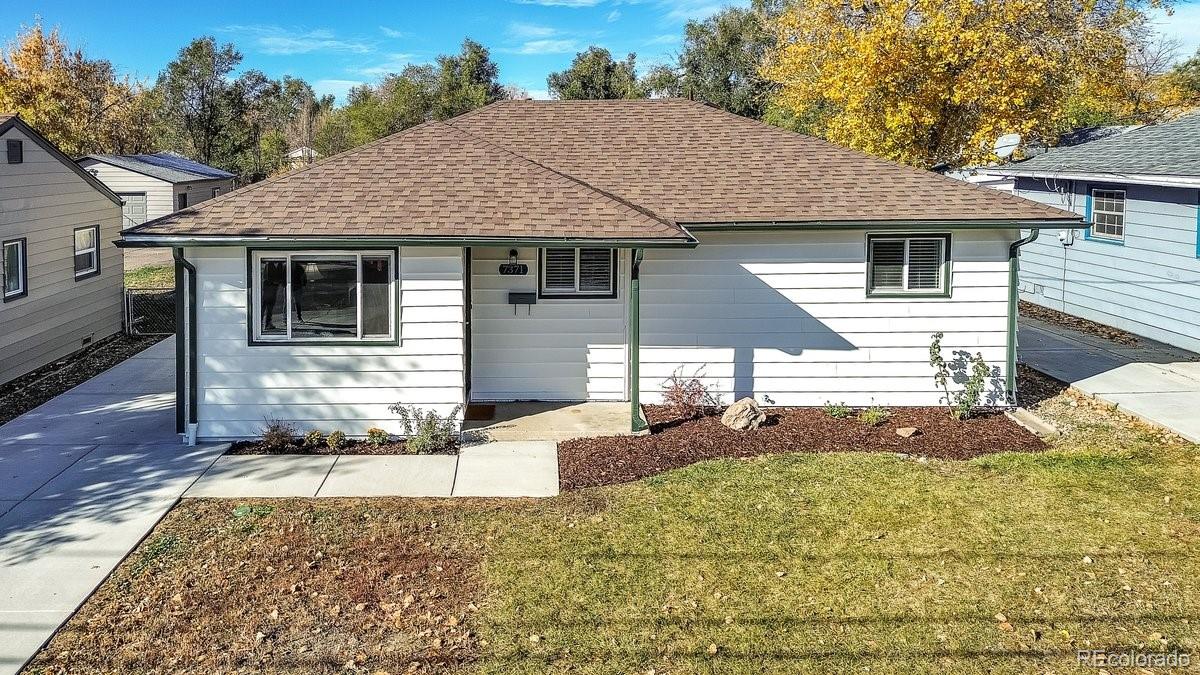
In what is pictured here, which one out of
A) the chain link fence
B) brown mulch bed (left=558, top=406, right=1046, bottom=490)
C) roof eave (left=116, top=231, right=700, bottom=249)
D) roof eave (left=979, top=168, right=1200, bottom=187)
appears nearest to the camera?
brown mulch bed (left=558, top=406, right=1046, bottom=490)

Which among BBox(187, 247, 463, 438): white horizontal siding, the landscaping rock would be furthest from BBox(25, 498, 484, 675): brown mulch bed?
the landscaping rock

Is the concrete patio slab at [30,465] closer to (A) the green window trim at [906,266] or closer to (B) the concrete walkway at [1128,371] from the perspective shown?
(A) the green window trim at [906,266]

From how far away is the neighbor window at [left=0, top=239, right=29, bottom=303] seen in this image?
1289 cm

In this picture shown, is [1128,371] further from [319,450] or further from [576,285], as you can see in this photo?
[319,450]

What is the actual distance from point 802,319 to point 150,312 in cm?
1426

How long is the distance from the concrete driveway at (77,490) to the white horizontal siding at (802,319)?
5.68 meters

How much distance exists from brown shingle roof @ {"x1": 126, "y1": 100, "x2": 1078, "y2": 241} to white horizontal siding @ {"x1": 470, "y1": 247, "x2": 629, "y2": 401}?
3.13 feet

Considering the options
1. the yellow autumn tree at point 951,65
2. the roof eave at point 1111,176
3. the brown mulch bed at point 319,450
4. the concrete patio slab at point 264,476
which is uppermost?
the yellow autumn tree at point 951,65

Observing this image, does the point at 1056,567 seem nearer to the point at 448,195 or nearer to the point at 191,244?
the point at 448,195

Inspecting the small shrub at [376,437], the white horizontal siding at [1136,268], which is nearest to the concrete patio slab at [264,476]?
the small shrub at [376,437]

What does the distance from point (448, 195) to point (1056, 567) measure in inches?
297

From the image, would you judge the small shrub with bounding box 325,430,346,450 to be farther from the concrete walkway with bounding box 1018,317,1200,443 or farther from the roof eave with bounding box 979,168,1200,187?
the roof eave with bounding box 979,168,1200,187

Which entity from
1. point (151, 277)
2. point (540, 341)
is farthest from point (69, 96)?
point (540, 341)

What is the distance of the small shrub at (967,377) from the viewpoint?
11.0 meters
